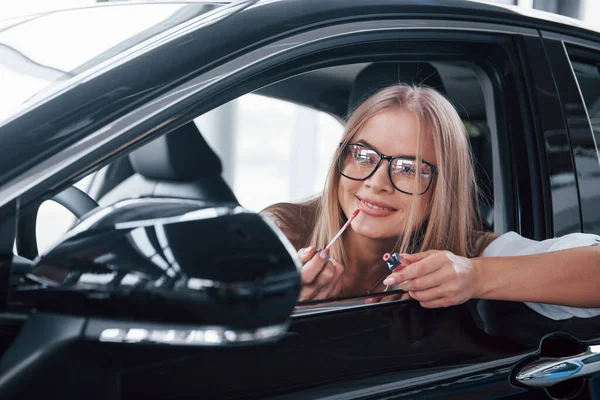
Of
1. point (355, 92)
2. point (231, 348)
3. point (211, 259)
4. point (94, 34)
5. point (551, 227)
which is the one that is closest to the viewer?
point (211, 259)

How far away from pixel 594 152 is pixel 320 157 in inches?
23.8

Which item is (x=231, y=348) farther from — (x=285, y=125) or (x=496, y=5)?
(x=496, y=5)

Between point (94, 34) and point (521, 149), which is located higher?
point (94, 34)

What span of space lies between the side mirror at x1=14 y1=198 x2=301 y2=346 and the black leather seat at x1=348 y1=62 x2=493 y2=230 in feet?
2.59

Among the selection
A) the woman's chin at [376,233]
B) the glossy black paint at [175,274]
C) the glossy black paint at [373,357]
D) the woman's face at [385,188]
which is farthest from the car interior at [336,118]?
the glossy black paint at [175,274]

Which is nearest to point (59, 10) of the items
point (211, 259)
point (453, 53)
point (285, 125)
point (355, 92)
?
point (285, 125)

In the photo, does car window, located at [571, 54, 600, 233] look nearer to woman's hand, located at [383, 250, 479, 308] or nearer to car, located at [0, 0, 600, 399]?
car, located at [0, 0, 600, 399]

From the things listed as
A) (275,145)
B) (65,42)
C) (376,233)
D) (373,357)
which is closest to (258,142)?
(275,145)

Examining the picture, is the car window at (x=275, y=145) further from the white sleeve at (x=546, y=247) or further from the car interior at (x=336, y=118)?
the white sleeve at (x=546, y=247)

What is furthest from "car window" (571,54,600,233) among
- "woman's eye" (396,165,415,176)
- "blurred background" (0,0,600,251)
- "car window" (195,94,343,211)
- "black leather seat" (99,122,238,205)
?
"black leather seat" (99,122,238,205)

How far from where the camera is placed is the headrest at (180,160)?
1.44 m

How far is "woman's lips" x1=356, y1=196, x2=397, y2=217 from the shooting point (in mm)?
1382

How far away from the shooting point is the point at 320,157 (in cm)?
142

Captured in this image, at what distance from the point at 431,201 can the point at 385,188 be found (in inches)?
4.6
